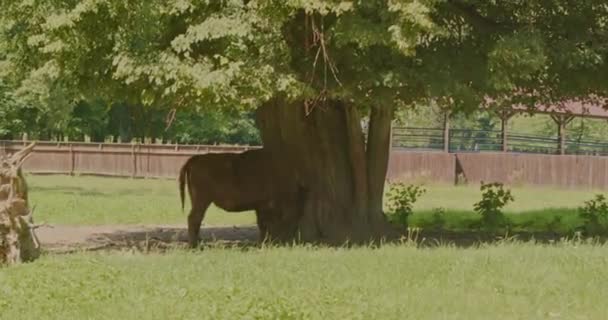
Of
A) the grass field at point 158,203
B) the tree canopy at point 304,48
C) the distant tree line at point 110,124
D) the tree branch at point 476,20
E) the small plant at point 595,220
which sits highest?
the tree branch at point 476,20

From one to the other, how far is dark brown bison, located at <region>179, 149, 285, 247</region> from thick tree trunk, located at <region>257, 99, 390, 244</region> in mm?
177

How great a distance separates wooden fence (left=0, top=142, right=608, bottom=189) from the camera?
38094mm

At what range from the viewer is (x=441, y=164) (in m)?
39.2

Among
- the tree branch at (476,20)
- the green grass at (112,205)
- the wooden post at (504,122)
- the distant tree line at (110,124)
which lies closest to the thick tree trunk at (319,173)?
the tree branch at (476,20)

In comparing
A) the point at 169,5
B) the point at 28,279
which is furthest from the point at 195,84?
the point at 28,279

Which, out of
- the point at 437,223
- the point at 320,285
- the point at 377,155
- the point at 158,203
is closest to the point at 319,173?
the point at 377,155

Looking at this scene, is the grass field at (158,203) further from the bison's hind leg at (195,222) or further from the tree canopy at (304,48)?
the tree canopy at (304,48)

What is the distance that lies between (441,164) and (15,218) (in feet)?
98.5

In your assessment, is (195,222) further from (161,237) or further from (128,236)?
(128,236)

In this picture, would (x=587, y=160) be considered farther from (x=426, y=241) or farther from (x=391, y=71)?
(x=391, y=71)

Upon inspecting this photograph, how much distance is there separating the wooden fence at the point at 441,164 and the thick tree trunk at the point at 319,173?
22468mm

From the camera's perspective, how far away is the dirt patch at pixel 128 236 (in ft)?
50.6

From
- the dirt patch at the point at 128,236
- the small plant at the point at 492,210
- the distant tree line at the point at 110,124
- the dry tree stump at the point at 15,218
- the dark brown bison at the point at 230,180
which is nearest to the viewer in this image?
the dry tree stump at the point at 15,218

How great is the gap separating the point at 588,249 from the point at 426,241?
4.42 m
